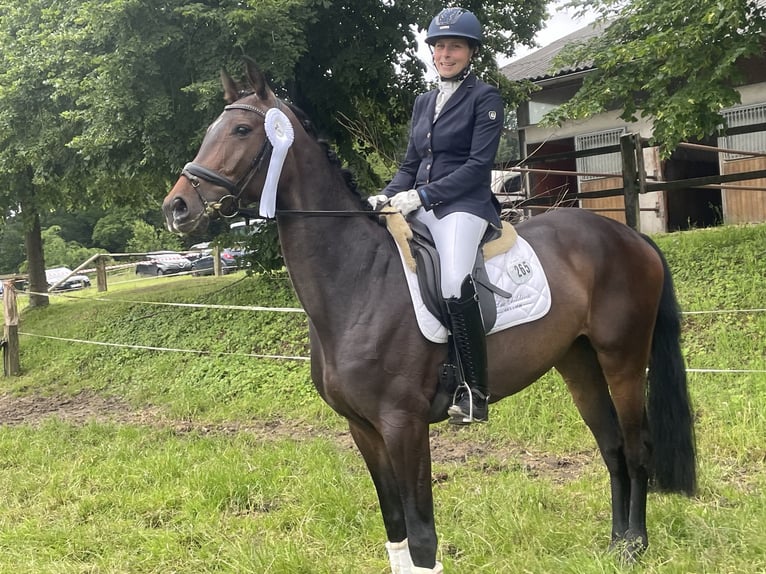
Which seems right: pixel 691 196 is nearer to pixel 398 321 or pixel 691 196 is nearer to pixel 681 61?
pixel 681 61

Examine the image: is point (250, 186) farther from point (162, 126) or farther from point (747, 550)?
point (162, 126)

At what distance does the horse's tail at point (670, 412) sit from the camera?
11.2 feet

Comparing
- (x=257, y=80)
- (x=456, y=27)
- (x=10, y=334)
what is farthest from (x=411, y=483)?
(x=10, y=334)

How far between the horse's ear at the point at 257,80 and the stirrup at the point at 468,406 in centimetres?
149

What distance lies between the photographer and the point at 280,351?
26.4 ft

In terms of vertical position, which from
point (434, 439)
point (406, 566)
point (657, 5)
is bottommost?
point (434, 439)

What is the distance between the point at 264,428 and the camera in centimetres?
611

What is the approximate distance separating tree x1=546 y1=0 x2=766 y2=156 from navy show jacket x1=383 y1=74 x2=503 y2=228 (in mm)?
3891

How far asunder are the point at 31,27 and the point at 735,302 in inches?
415

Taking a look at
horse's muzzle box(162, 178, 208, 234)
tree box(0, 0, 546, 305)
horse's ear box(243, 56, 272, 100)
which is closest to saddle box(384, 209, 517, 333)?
horse's ear box(243, 56, 272, 100)

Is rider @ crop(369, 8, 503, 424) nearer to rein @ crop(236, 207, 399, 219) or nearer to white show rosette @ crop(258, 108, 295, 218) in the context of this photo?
rein @ crop(236, 207, 399, 219)

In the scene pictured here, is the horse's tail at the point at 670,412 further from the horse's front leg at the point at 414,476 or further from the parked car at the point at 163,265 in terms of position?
the parked car at the point at 163,265

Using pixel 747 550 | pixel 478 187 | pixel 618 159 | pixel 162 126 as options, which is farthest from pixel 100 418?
pixel 618 159

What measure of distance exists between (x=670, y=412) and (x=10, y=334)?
9389 millimetres
